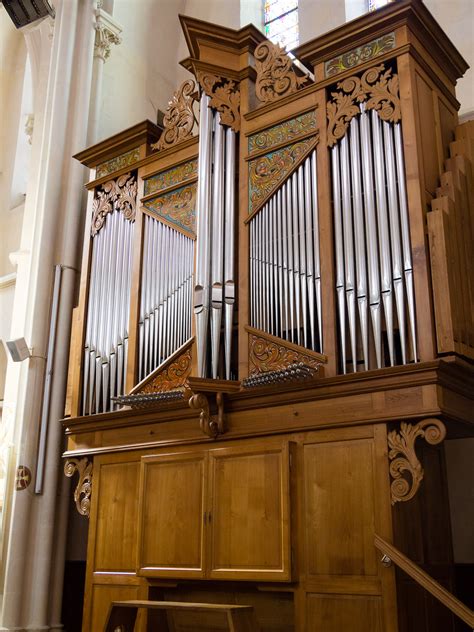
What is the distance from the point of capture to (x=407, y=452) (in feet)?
18.4

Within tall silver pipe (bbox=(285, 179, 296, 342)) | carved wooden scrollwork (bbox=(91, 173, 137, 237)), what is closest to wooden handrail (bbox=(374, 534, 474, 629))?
tall silver pipe (bbox=(285, 179, 296, 342))

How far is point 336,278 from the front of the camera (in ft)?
20.8

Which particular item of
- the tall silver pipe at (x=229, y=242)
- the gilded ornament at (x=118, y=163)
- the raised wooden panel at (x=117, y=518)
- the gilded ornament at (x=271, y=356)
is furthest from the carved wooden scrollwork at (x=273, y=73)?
the raised wooden panel at (x=117, y=518)

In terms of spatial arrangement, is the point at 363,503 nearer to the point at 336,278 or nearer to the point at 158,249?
the point at 336,278

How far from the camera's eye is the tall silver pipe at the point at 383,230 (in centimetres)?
591

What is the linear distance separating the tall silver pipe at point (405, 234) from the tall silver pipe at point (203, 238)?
1.88m

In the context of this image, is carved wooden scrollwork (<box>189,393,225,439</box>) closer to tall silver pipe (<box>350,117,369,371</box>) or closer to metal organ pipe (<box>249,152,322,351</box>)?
metal organ pipe (<box>249,152,322,351</box>)

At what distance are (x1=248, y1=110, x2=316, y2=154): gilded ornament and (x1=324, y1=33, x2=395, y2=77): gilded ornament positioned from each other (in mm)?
427

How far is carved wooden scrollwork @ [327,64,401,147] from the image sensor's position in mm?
6496

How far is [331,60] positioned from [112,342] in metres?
3.48

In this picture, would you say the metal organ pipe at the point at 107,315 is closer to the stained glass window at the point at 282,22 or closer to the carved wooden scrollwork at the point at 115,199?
the carved wooden scrollwork at the point at 115,199

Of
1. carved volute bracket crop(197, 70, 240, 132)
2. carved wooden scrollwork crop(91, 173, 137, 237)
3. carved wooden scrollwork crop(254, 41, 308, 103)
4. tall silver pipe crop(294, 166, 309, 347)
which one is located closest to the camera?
tall silver pipe crop(294, 166, 309, 347)

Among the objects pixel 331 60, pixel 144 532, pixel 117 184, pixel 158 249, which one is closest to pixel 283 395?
pixel 144 532

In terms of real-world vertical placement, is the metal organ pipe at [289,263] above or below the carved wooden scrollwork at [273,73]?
below
